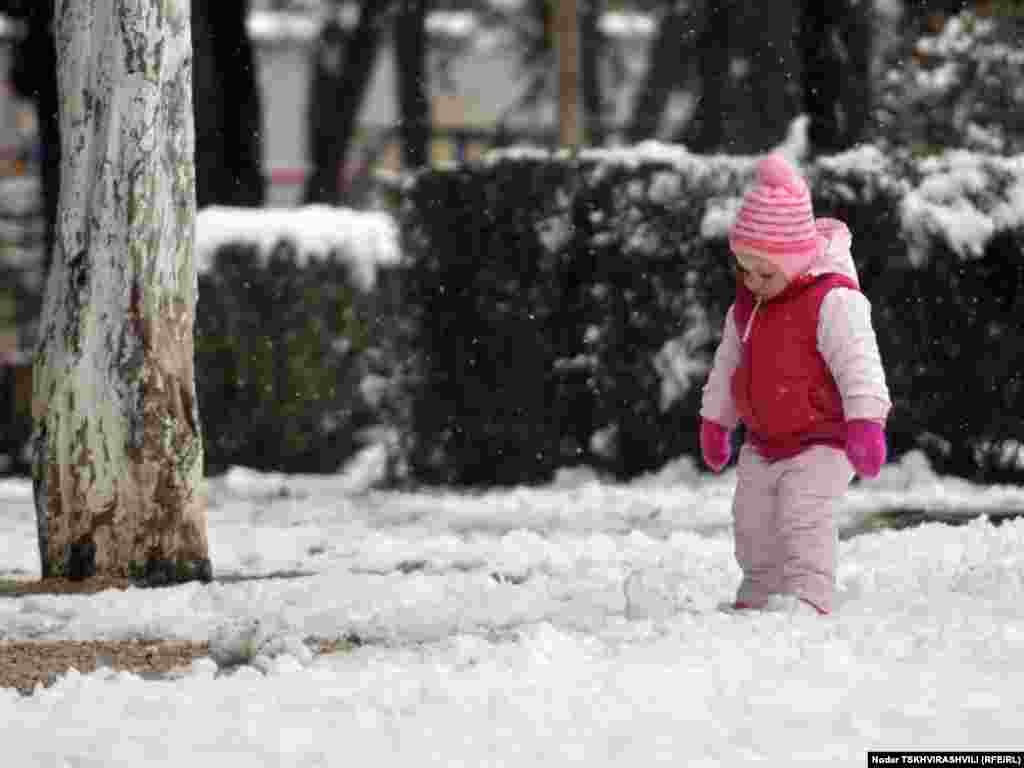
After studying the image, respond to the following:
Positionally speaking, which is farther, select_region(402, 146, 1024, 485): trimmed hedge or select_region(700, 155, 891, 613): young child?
select_region(402, 146, 1024, 485): trimmed hedge

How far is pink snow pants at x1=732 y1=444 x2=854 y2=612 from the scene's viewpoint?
7.23 m

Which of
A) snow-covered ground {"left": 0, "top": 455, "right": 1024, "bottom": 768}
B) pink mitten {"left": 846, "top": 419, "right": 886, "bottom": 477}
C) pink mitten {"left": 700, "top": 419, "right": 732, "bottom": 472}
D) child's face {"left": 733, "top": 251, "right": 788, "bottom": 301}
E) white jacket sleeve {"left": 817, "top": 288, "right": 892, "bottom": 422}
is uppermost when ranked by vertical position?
Result: child's face {"left": 733, "top": 251, "right": 788, "bottom": 301}

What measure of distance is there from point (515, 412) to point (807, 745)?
815 centimetres

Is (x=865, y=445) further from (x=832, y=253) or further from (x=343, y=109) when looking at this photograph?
(x=343, y=109)

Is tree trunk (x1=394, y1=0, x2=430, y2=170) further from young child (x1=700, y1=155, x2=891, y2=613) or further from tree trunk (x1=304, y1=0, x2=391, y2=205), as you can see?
young child (x1=700, y1=155, x2=891, y2=613)

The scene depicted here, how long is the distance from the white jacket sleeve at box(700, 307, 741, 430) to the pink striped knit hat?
1.12 ft

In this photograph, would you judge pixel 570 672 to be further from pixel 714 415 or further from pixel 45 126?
pixel 45 126

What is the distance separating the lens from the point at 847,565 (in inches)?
341

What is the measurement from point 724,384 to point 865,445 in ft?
2.58

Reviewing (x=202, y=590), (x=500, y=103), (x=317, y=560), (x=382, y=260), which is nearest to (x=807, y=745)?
(x=202, y=590)

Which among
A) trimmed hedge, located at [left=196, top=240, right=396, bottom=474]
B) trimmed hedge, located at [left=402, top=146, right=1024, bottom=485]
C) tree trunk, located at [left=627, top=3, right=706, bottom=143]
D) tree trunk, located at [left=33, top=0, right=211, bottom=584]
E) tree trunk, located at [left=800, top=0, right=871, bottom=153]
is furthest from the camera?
tree trunk, located at [left=627, top=3, right=706, bottom=143]

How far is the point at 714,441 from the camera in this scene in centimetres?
773

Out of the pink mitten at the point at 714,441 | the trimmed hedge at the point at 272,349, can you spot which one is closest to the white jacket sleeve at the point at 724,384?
the pink mitten at the point at 714,441

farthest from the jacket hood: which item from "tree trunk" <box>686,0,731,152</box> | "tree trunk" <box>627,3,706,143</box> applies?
"tree trunk" <box>627,3,706,143</box>
